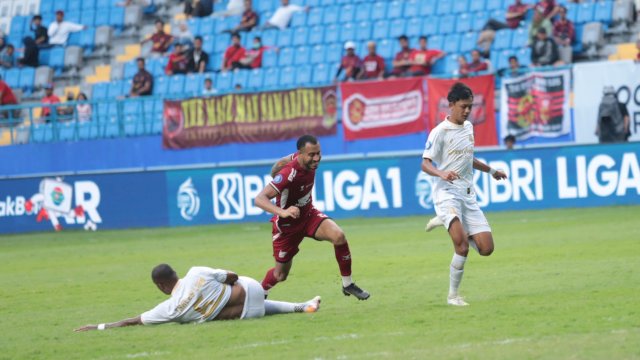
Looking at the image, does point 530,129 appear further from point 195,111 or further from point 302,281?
point 302,281

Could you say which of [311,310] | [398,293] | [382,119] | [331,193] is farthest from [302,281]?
[382,119]

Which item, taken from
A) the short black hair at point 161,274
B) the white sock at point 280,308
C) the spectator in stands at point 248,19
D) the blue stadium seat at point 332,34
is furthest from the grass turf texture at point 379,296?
the spectator in stands at point 248,19

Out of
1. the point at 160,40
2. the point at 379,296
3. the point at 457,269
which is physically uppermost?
the point at 160,40

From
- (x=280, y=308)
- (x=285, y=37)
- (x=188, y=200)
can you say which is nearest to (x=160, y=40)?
(x=285, y=37)

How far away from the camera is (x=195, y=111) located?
29.7 meters

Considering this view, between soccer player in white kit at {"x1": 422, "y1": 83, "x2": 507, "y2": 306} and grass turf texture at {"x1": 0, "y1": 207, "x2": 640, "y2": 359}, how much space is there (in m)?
0.60

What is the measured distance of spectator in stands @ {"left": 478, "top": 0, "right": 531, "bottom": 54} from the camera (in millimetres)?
29375

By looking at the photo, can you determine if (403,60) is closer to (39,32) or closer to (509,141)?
(509,141)

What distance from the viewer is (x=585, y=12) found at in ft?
94.0

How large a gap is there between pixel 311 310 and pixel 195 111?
17.9m

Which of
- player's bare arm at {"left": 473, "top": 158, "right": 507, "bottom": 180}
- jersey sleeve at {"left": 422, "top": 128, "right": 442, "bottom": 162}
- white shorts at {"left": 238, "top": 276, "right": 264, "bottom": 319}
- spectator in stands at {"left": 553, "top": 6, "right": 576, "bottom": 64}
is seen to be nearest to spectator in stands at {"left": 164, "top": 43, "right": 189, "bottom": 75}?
spectator in stands at {"left": 553, "top": 6, "right": 576, "bottom": 64}

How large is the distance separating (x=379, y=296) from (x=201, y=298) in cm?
255

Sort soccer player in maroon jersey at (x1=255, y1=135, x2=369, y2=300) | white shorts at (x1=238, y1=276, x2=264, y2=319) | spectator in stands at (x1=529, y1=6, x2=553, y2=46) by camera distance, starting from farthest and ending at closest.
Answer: spectator in stands at (x1=529, y1=6, x2=553, y2=46)
soccer player in maroon jersey at (x1=255, y1=135, x2=369, y2=300)
white shorts at (x1=238, y1=276, x2=264, y2=319)

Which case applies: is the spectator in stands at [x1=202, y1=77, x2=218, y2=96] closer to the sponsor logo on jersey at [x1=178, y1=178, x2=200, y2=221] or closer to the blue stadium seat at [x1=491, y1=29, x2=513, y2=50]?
the sponsor logo on jersey at [x1=178, y1=178, x2=200, y2=221]
